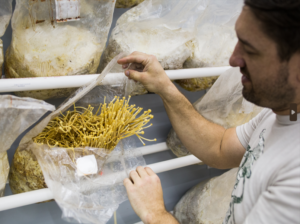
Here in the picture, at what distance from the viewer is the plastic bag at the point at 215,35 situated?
30.7 inches

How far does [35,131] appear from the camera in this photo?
0.58m

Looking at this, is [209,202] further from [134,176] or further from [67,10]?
[67,10]

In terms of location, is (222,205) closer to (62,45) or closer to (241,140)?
(241,140)

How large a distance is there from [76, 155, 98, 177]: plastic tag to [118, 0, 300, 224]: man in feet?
0.30

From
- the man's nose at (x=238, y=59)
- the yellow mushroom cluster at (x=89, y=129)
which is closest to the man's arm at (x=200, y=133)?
the yellow mushroom cluster at (x=89, y=129)

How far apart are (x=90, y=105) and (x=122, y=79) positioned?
0.35 feet

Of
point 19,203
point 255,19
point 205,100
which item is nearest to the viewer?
point 255,19

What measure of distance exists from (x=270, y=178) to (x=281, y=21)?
274 millimetres

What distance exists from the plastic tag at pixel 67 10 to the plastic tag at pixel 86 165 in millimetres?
325

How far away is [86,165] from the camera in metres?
0.60

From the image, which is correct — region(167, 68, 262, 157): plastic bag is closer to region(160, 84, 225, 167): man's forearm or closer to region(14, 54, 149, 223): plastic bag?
region(160, 84, 225, 167): man's forearm

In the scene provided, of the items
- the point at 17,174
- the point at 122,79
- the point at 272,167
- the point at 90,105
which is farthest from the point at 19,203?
the point at 272,167

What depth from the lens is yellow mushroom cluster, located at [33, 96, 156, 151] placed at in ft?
1.94

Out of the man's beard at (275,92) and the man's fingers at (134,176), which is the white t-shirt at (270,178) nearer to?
the man's beard at (275,92)
